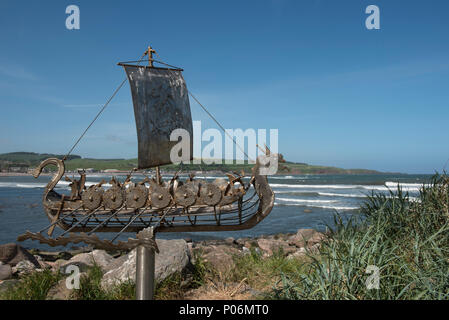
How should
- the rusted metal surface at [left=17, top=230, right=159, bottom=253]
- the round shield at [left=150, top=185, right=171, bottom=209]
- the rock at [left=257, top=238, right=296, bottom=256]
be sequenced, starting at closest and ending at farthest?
the rusted metal surface at [left=17, top=230, right=159, bottom=253] < the round shield at [left=150, top=185, right=171, bottom=209] < the rock at [left=257, top=238, right=296, bottom=256]

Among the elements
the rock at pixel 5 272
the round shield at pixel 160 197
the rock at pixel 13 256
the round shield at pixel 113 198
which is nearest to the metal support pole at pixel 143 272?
the round shield at pixel 160 197

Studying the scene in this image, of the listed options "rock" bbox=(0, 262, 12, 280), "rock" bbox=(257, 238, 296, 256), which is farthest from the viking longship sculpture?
"rock" bbox=(257, 238, 296, 256)

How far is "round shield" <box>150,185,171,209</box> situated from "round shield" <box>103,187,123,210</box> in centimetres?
52

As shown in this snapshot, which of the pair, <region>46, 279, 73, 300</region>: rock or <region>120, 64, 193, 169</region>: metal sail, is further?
<region>120, 64, 193, 169</region>: metal sail

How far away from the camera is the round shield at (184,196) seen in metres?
4.82

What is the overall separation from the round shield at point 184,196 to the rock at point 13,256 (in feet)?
28.6

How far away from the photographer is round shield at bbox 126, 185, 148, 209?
486cm

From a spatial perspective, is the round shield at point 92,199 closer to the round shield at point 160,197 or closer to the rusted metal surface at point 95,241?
the round shield at point 160,197

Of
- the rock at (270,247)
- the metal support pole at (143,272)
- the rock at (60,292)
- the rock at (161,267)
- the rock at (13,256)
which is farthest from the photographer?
the rock at (270,247)

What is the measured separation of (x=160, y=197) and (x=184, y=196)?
36 centimetres

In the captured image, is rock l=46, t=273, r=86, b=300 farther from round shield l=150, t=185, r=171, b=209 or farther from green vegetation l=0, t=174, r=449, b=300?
round shield l=150, t=185, r=171, b=209

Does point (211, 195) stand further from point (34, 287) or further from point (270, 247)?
point (270, 247)

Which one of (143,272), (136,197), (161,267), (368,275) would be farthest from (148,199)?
(368,275)
